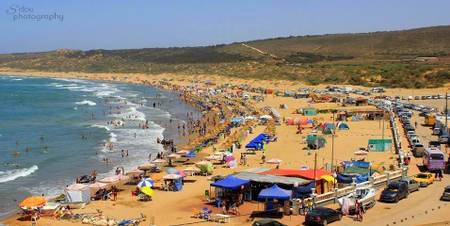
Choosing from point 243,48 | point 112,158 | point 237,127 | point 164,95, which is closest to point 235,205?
point 112,158

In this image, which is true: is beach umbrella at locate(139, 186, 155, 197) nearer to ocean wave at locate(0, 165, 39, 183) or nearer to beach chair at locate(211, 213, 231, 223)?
beach chair at locate(211, 213, 231, 223)

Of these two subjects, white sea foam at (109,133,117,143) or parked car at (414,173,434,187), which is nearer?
parked car at (414,173,434,187)

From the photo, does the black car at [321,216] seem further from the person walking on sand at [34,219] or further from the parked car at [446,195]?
the person walking on sand at [34,219]

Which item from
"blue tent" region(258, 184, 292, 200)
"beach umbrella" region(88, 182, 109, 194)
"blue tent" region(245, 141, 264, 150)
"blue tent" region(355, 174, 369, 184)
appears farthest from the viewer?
"blue tent" region(245, 141, 264, 150)

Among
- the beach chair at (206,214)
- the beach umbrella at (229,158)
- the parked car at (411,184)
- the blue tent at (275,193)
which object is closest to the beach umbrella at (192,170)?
the beach umbrella at (229,158)

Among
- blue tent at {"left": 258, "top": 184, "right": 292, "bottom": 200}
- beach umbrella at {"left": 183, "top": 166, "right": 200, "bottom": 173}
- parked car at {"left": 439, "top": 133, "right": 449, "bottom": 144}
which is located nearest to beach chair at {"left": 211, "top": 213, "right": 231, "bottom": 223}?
blue tent at {"left": 258, "top": 184, "right": 292, "bottom": 200}

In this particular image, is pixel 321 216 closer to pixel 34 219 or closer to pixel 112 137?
pixel 34 219
